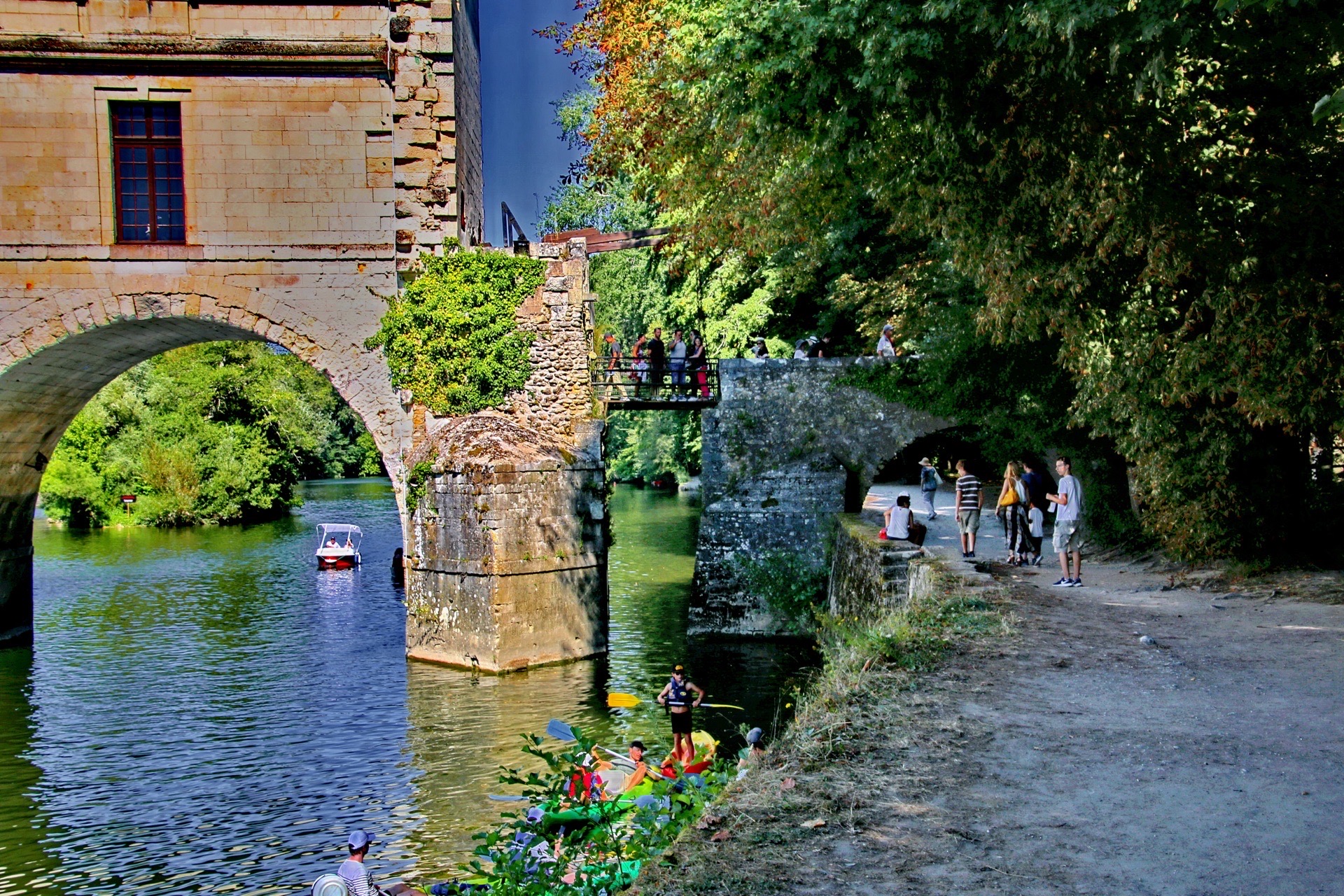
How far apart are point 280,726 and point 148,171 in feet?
26.7

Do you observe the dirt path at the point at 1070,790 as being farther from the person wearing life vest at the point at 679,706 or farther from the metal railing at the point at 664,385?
the metal railing at the point at 664,385

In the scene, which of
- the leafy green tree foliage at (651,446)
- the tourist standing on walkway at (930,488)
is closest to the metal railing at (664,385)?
the tourist standing on walkway at (930,488)

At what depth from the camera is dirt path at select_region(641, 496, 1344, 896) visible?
13.7 ft

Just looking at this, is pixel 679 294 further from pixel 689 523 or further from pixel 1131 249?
pixel 1131 249

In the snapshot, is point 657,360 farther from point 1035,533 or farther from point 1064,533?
point 1064,533

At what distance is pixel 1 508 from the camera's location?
788 inches

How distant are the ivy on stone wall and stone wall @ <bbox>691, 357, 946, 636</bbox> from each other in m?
4.29

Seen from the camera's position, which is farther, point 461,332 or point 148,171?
point 461,332

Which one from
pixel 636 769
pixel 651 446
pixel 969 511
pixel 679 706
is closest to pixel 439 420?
pixel 679 706

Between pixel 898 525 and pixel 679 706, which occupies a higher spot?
pixel 898 525

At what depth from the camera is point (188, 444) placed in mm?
41688

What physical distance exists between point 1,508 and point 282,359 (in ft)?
94.1

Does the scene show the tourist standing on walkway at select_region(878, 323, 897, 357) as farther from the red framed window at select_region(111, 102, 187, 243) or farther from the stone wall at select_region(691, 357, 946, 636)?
the red framed window at select_region(111, 102, 187, 243)

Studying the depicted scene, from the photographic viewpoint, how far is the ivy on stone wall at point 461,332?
16.6 meters
